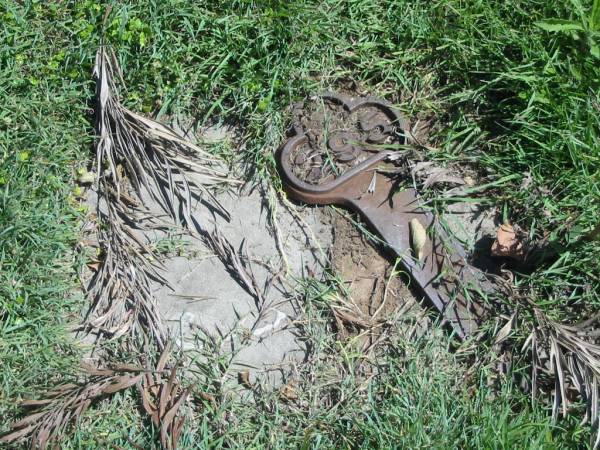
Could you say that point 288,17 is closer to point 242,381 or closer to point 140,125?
point 140,125

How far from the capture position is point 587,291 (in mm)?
3441

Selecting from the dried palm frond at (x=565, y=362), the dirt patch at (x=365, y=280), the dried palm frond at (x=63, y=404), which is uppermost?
the dirt patch at (x=365, y=280)

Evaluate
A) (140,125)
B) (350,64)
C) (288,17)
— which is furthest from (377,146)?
(140,125)

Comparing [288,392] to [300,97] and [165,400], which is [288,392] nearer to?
[165,400]

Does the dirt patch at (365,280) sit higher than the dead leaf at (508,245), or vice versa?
the dead leaf at (508,245)

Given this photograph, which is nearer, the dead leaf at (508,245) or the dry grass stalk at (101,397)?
the dry grass stalk at (101,397)

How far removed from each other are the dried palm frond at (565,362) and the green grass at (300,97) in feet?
0.31

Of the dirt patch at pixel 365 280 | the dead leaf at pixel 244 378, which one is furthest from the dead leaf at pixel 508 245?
the dead leaf at pixel 244 378

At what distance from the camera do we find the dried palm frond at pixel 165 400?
329 cm

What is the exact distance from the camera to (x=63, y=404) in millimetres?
3326

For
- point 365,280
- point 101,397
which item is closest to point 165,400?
point 101,397

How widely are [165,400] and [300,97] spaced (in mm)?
1472

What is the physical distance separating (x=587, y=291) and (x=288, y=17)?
1.77 metres

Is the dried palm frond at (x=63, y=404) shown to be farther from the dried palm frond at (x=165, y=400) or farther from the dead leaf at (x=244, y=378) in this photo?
the dead leaf at (x=244, y=378)
